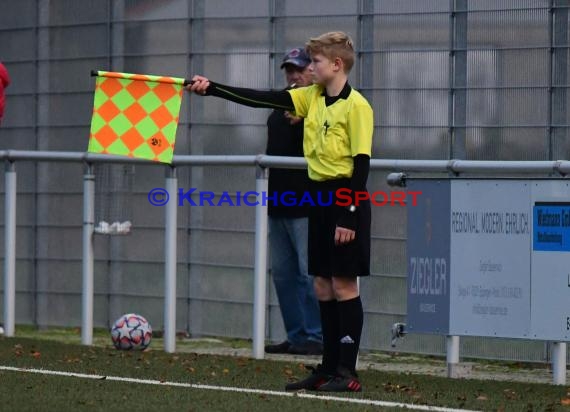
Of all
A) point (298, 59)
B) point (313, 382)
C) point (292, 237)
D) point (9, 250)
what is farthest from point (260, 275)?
point (9, 250)

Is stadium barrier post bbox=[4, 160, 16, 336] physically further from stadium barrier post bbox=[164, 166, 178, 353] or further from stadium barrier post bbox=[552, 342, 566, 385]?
stadium barrier post bbox=[552, 342, 566, 385]

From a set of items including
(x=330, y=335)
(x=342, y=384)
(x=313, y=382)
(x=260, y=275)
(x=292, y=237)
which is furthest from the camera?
(x=292, y=237)

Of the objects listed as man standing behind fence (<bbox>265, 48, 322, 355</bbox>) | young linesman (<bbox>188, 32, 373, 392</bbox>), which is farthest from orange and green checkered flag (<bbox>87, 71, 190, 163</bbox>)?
man standing behind fence (<bbox>265, 48, 322, 355</bbox>)

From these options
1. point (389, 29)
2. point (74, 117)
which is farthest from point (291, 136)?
point (74, 117)

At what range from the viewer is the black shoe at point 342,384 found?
8047 mm

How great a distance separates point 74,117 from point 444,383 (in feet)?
17.4

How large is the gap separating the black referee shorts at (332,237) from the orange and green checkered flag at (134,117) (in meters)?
1.13

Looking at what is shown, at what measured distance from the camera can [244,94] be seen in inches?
324

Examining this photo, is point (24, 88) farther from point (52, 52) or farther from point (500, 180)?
point (500, 180)

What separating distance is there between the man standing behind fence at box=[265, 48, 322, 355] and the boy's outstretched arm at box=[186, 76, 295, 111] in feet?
7.18

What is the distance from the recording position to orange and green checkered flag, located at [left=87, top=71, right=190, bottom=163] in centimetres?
878

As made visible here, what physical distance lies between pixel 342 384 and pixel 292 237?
281 cm

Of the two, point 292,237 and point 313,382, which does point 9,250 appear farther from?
point 313,382

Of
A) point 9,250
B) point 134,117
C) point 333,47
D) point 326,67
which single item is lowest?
point 9,250
